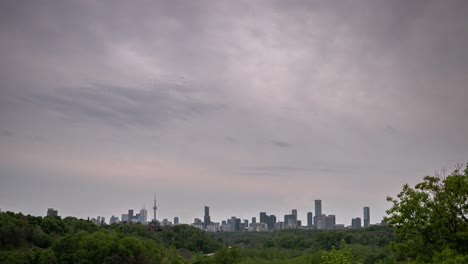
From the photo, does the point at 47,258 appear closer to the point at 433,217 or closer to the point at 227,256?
the point at 227,256

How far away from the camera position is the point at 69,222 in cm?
11400

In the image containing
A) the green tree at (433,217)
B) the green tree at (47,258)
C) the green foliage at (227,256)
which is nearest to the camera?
the green tree at (433,217)

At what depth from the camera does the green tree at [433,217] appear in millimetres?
24516

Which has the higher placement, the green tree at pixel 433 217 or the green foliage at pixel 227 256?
the green tree at pixel 433 217

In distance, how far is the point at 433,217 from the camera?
25266mm

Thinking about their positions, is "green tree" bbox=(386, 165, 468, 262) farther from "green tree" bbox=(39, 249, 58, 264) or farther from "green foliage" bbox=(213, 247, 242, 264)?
"green tree" bbox=(39, 249, 58, 264)

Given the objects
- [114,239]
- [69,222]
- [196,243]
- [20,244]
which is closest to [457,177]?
[114,239]

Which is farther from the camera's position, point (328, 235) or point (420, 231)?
point (328, 235)

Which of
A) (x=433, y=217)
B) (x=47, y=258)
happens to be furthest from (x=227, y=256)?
(x=433, y=217)

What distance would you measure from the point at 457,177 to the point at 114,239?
69.7 metres

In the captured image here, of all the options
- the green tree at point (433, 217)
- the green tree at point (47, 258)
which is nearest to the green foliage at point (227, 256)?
the green tree at point (47, 258)

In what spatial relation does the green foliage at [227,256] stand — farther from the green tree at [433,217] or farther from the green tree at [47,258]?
the green tree at [433,217]

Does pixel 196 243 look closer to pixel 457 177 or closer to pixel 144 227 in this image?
pixel 144 227

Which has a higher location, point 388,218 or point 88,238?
point 388,218
